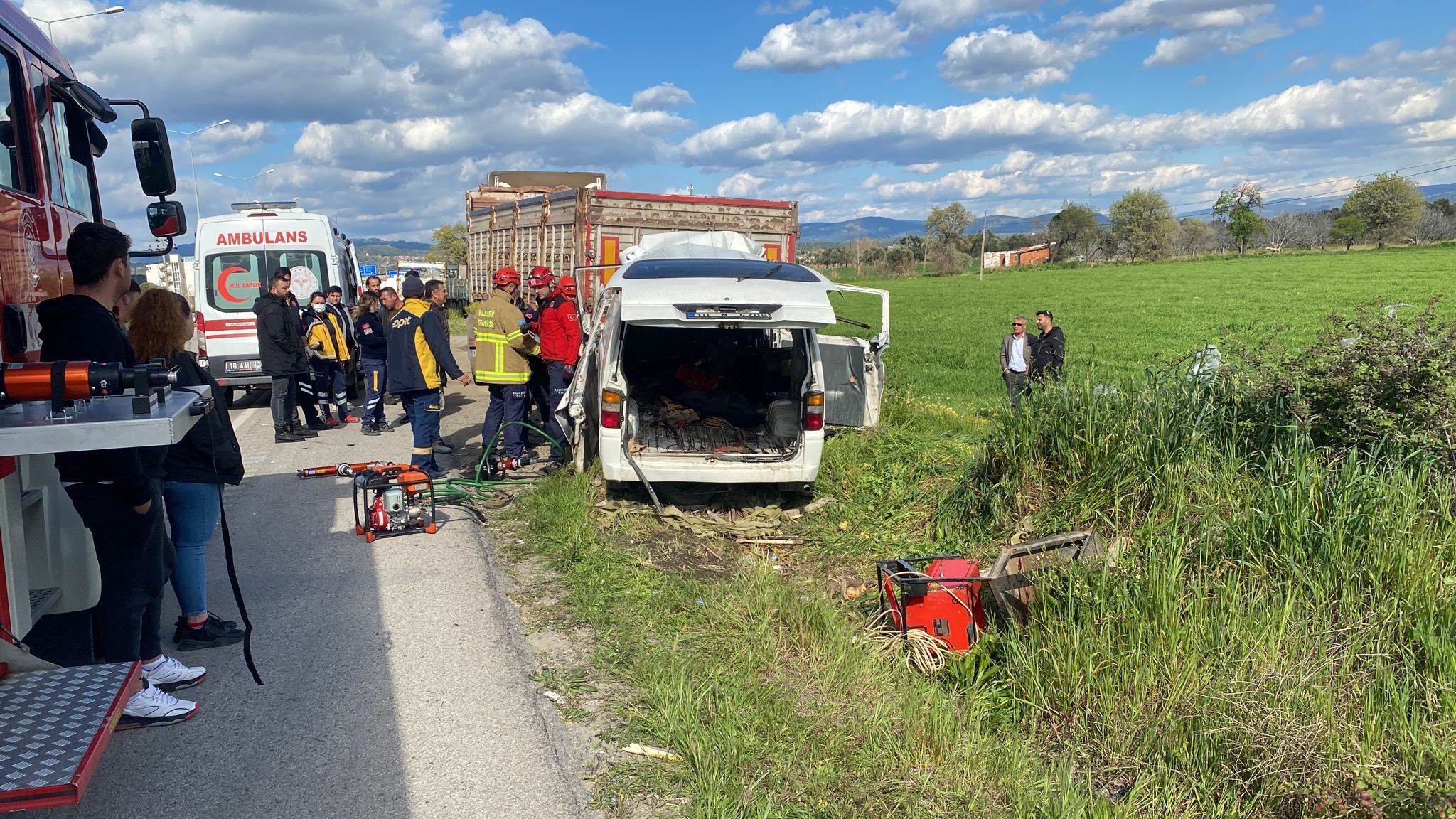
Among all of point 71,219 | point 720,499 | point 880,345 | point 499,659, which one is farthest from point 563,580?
point 880,345

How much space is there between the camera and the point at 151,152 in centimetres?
529

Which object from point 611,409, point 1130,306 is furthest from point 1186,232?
point 611,409

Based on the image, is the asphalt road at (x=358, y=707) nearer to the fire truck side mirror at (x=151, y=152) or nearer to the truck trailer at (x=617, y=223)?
the fire truck side mirror at (x=151, y=152)

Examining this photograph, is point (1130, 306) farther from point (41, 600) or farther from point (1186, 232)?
point (1186, 232)

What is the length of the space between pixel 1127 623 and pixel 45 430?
4.17 meters

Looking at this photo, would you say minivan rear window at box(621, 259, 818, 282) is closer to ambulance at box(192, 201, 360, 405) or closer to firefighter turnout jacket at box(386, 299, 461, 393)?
firefighter turnout jacket at box(386, 299, 461, 393)

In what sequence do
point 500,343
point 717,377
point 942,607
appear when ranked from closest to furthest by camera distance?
point 942,607 → point 500,343 → point 717,377

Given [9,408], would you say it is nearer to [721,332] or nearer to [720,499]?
[720,499]

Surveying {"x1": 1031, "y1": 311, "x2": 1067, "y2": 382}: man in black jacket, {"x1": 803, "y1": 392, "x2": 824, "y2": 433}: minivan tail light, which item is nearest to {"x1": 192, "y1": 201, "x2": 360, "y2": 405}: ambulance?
{"x1": 803, "y1": 392, "x2": 824, "y2": 433}: minivan tail light

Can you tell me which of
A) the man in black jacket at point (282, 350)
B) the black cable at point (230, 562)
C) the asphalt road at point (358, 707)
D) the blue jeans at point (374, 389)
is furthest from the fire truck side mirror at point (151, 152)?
the blue jeans at point (374, 389)

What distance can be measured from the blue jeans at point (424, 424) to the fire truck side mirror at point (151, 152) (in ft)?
10.6

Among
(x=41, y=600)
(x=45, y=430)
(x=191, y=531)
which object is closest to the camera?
(x=45, y=430)

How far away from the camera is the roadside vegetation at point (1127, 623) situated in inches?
138

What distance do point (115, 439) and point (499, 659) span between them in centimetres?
231
